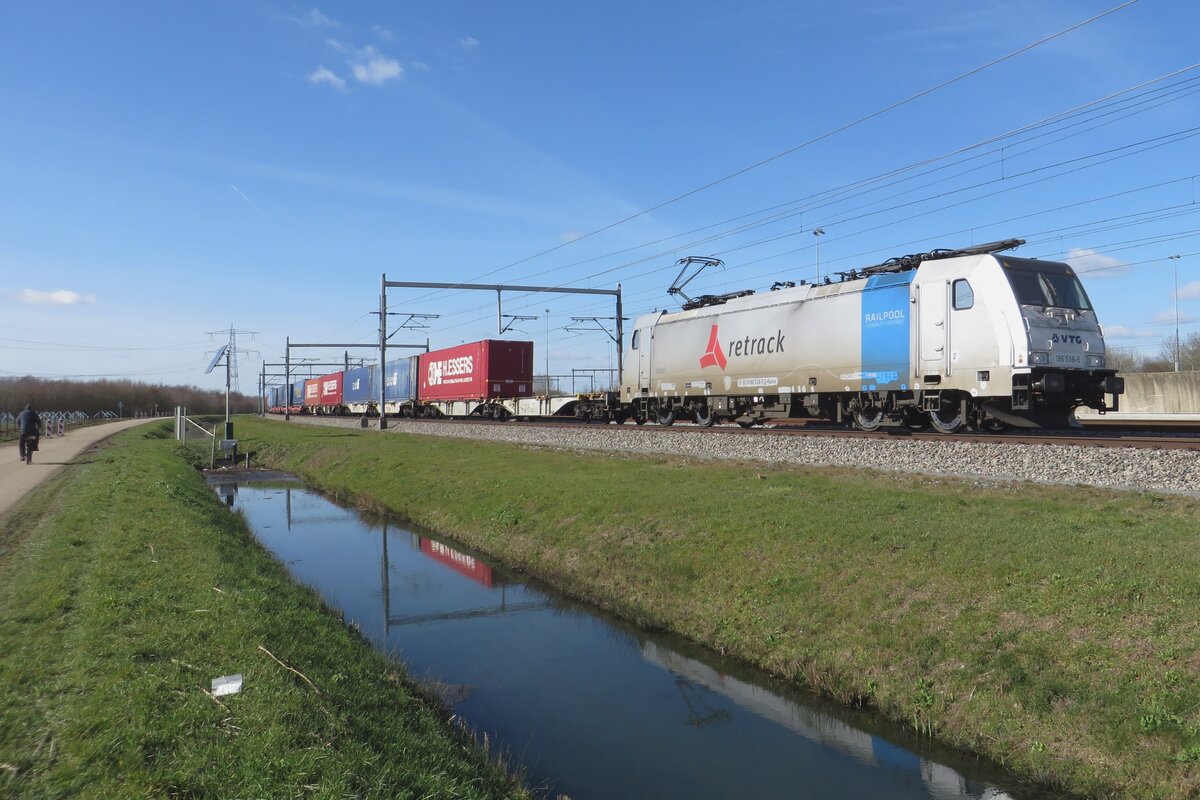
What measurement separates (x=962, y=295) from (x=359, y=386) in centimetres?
4908

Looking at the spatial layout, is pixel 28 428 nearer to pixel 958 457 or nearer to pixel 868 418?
pixel 868 418

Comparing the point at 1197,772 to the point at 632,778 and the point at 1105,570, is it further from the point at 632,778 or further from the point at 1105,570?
the point at 632,778

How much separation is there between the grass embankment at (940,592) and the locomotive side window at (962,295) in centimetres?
435

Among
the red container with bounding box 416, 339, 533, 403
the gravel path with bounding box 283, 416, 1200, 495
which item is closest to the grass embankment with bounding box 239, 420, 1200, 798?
the gravel path with bounding box 283, 416, 1200, 495

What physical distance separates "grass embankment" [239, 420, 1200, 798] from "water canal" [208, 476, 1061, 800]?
35cm

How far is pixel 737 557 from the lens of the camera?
9953 mm

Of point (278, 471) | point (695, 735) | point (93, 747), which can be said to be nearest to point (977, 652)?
point (695, 735)

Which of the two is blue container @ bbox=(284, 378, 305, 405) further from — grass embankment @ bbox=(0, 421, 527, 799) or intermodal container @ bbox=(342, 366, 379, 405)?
grass embankment @ bbox=(0, 421, 527, 799)

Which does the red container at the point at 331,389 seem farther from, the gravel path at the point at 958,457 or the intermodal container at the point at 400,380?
the gravel path at the point at 958,457

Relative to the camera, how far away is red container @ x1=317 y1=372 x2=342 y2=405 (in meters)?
64.1

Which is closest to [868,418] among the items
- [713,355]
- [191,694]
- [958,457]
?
[958,457]

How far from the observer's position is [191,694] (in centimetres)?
516

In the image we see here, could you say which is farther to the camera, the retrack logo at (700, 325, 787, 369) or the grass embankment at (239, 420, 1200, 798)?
the retrack logo at (700, 325, 787, 369)

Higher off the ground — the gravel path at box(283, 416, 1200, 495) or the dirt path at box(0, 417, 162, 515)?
the gravel path at box(283, 416, 1200, 495)
